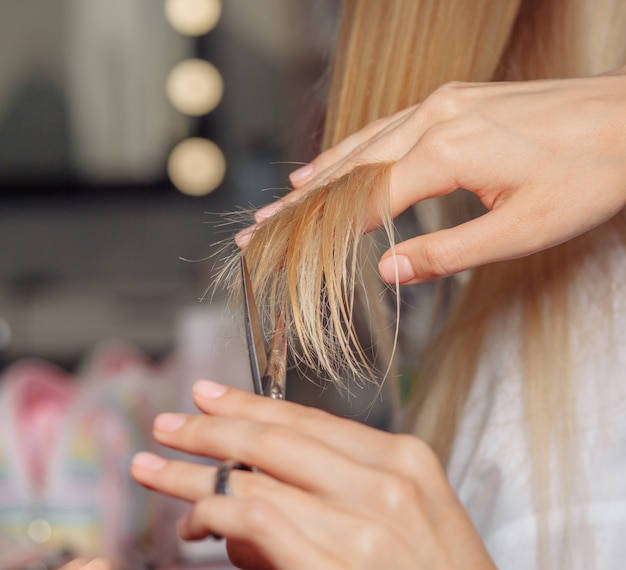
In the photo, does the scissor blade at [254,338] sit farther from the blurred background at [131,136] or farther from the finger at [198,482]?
the blurred background at [131,136]

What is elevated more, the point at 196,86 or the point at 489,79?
the point at 489,79

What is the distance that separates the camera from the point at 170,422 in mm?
420

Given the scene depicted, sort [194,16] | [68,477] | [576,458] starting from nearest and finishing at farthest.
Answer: [576,458] < [68,477] < [194,16]

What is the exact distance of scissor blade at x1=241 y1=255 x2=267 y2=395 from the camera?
429mm

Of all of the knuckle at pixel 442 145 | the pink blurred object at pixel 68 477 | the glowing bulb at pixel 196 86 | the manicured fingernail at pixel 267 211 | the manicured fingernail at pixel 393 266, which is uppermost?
the knuckle at pixel 442 145

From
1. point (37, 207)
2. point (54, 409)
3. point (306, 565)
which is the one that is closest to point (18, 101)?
point (37, 207)

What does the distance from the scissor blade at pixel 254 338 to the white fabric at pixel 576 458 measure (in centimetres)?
30

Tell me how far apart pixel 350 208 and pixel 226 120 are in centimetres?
A: 175

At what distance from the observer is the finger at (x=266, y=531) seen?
0.35 metres

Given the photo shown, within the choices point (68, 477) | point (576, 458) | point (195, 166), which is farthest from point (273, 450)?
point (195, 166)

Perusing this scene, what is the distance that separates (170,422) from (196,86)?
6.03 ft

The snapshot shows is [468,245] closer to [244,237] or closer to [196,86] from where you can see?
[244,237]

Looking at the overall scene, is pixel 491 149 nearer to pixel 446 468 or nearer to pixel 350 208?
pixel 350 208

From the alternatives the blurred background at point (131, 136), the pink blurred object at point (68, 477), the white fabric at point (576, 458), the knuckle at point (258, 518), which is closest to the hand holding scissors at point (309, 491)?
the knuckle at point (258, 518)
